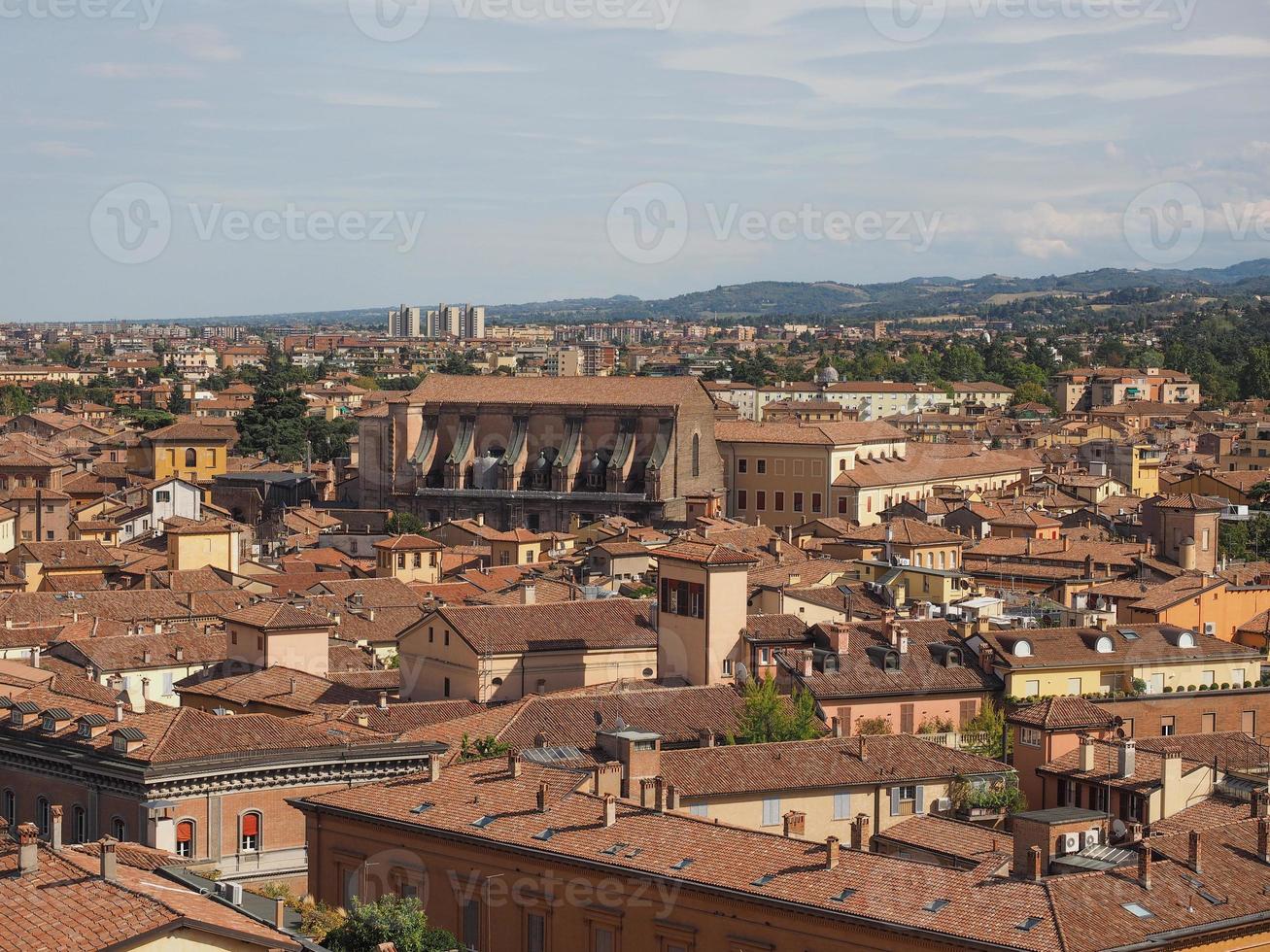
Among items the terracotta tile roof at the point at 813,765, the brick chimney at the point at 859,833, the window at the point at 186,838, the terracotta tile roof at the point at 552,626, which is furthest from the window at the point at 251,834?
the terracotta tile roof at the point at 552,626

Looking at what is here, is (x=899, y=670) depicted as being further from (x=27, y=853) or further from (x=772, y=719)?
(x=27, y=853)

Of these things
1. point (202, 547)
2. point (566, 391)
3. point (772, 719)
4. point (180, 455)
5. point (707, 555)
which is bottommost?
point (180, 455)

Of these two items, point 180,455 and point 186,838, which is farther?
point 180,455

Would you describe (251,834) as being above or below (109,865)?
below

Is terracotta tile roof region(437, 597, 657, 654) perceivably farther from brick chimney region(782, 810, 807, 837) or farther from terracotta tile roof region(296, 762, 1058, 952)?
terracotta tile roof region(296, 762, 1058, 952)

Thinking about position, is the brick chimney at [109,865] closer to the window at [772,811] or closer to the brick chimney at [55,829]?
the brick chimney at [55,829]

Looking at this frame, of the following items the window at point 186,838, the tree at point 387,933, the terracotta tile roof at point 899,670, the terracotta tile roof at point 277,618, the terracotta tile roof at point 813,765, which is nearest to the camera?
the tree at point 387,933

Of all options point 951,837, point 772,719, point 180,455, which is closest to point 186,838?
point 772,719
